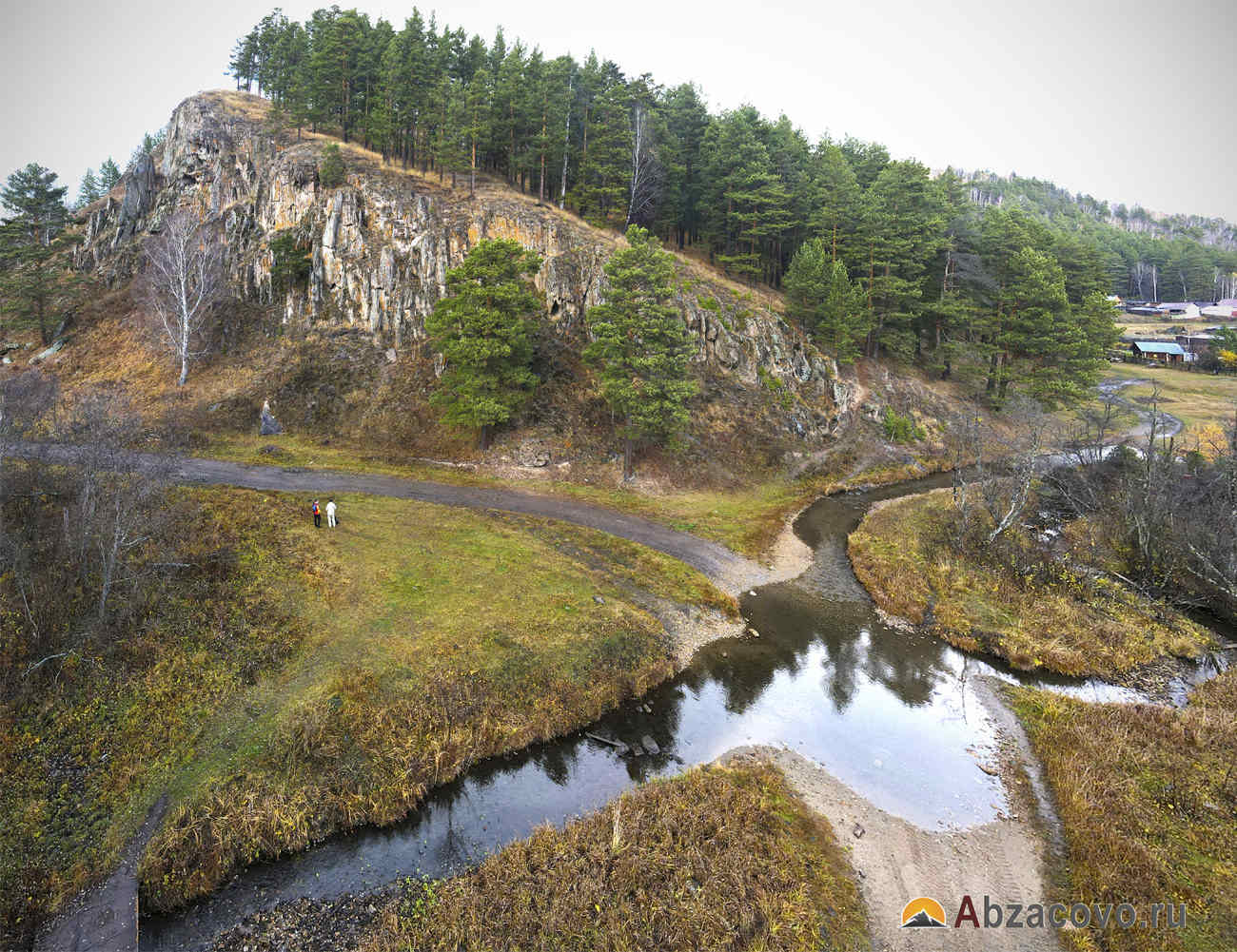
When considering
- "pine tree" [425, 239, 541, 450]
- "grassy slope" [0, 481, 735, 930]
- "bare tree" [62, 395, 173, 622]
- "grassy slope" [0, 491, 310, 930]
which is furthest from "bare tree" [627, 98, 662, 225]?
"grassy slope" [0, 491, 310, 930]

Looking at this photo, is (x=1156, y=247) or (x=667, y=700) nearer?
(x=667, y=700)

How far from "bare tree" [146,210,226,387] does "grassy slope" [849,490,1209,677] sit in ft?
167

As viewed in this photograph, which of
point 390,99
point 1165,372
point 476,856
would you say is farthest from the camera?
point 1165,372

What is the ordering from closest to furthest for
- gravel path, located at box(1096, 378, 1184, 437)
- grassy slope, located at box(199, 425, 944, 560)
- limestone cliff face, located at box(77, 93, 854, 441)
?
grassy slope, located at box(199, 425, 944, 560), limestone cliff face, located at box(77, 93, 854, 441), gravel path, located at box(1096, 378, 1184, 437)

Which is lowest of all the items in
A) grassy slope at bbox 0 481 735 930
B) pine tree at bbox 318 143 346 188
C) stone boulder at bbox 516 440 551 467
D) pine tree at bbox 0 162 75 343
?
grassy slope at bbox 0 481 735 930

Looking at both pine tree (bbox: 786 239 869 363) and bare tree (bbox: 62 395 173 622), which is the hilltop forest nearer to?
pine tree (bbox: 786 239 869 363)

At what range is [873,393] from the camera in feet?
158

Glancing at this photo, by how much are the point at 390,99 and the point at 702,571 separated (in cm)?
5601

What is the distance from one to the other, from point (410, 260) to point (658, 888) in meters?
47.0

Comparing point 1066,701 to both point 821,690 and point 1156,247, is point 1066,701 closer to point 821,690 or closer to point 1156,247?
point 821,690

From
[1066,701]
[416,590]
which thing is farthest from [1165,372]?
[416,590]

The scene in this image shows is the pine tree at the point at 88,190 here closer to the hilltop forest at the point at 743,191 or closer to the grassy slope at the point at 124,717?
the hilltop forest at the point at 743,191

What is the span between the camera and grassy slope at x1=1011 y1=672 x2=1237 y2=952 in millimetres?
10852

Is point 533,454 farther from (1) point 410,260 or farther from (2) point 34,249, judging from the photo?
(2) point 34,249
